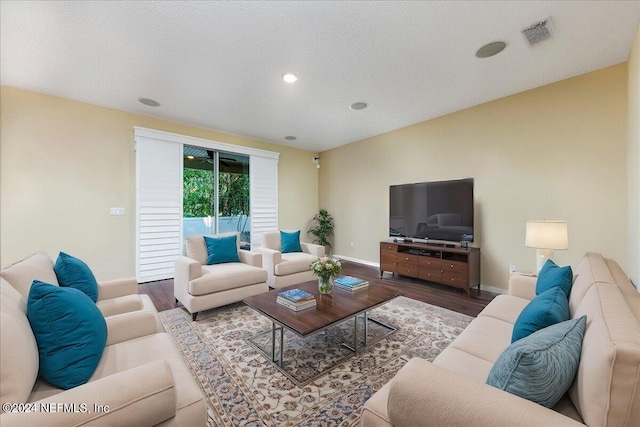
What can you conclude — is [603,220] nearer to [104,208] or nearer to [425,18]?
[425,18]

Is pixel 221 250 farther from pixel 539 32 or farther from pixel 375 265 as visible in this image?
pixel 539 32

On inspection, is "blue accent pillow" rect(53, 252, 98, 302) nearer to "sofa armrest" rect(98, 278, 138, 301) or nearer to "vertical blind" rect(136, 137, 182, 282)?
"sofa armrest" rect(98, 278, 138, 301)

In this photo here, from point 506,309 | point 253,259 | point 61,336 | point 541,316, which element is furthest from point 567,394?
point 253,259

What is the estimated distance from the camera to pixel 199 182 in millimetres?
4820

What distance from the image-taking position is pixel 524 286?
223 centimetres

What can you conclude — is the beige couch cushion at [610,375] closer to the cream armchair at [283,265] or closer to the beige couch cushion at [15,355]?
the beige couch cushion at [15,355]

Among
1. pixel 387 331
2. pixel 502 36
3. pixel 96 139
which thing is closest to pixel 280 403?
pixel 387 331

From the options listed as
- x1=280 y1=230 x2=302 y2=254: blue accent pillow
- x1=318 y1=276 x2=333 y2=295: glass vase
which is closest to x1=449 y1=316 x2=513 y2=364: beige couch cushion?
x1=318 y1=276 x2=333 y2=295: glass vase

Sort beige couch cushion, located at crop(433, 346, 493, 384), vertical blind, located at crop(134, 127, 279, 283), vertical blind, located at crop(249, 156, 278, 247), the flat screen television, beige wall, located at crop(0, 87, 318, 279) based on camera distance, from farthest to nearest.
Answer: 1. vertical blind, located at crop(249, 156, 278, 247)
2. vertical blind, located at crop(134, 127, 279, 283)
3. the flat screen television
4. beige wall, located at crop(0, 87, 318, 279)
5. beige couch cushion, located at crop(433, 346, 493, 384)

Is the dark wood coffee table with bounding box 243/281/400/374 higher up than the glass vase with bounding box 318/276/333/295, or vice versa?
the glass vase with bounding box 318/276/333/295

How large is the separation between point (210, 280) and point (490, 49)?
3654mm

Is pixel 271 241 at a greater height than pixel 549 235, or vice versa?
pixel 549 235

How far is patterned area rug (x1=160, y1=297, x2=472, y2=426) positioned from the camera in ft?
5.10

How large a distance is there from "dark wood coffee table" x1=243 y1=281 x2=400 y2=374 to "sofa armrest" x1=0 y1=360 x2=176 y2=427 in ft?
3.02
